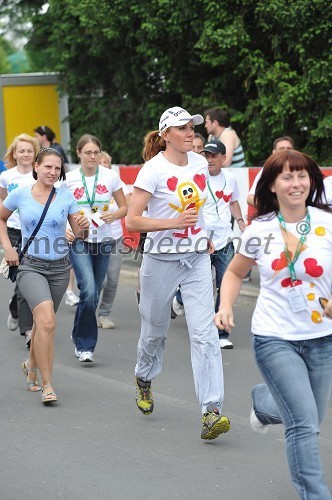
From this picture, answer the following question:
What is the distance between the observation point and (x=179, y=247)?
282 inches

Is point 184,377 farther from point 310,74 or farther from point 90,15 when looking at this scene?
point 90,15

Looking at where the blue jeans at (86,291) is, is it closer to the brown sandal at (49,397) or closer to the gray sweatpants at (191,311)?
the brown sandal at (49,397)

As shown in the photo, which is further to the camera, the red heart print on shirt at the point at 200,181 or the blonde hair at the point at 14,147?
the blonde hair at the point at 14,147

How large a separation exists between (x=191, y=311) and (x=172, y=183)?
2.72 ft

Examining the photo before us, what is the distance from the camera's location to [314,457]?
16.0ft

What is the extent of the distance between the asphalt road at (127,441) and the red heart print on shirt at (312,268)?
1.33 m

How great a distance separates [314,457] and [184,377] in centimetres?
405

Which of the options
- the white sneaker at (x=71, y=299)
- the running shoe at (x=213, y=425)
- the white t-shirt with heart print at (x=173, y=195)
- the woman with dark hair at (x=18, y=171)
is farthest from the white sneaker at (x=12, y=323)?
the running shoe at (x=213, y=425)

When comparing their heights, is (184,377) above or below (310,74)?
below

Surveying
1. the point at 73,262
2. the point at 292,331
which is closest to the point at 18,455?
the point at 292,331

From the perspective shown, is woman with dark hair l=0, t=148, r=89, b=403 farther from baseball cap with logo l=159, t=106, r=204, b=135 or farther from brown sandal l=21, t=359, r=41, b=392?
baseball cap with logo l=159, t=106, r=204, b=135

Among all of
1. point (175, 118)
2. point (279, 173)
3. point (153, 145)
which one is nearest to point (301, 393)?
point (279, 173)

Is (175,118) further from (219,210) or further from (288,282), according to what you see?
(219,210)

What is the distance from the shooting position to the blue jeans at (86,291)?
366 inches
